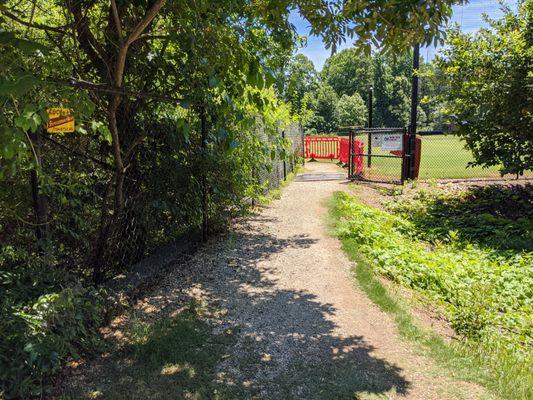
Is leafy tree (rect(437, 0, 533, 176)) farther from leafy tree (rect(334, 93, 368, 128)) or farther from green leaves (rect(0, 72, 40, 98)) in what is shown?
leafy tree (rect(334, 93, 368, 128))

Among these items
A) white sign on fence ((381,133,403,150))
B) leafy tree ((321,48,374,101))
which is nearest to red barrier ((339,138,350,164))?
white sign on fence ((381,133,403,150))

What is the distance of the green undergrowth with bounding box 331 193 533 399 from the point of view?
11.2 ft

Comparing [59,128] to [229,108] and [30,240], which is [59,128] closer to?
[30,240]

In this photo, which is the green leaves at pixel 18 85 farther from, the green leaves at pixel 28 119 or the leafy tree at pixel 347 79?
the leafy tree at pixel 347 79

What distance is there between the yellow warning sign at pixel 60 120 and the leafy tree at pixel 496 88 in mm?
8310

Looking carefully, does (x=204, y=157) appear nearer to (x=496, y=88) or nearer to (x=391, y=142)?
(x=496, y=88)

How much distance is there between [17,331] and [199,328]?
61.4 inches

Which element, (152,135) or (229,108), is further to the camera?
(152,135)

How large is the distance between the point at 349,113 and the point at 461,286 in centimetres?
6056

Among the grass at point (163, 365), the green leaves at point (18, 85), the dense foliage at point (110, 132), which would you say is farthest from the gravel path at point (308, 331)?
the green leaves at point (18, 85)

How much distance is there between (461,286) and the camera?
5.07 meters

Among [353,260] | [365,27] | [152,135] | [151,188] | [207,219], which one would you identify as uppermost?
[365,27]

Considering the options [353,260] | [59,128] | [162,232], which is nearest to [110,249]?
[162,232]

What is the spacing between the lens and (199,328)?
3900mm
